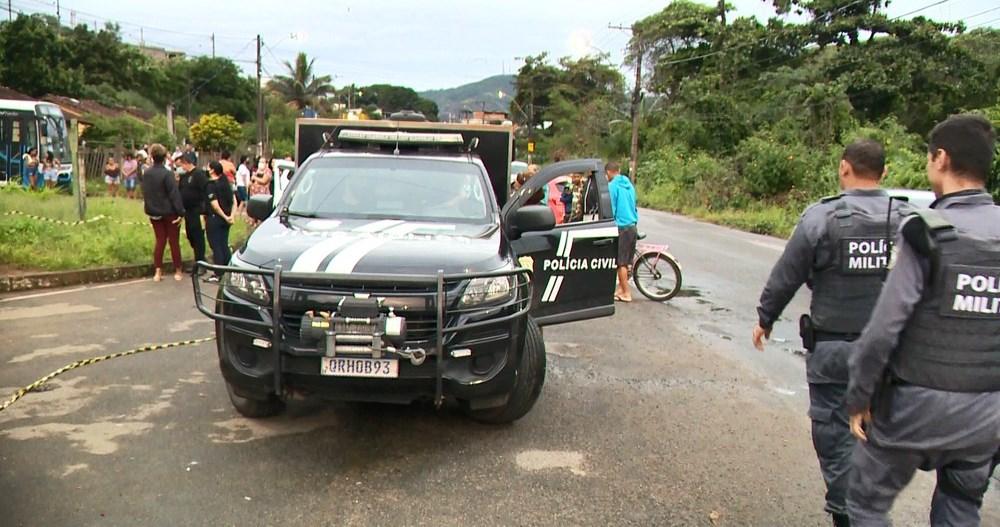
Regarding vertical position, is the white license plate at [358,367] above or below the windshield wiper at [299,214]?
below

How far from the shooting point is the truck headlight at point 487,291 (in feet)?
14.7

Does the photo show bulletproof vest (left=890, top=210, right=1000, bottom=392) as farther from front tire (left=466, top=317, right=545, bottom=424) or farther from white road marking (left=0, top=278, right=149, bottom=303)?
white road marking (left=0, top=278, right=149, bottom=303)

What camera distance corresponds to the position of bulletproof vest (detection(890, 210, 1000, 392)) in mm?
2562

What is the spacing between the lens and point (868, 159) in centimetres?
357

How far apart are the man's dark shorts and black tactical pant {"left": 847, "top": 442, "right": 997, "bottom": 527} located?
6.70 metres

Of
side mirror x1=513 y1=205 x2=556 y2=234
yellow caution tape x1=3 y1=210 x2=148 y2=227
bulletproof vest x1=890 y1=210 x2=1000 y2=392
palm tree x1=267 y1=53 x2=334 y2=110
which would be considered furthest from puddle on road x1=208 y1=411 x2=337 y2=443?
palm tree x1=267 y1=53 x2=334 y2=110

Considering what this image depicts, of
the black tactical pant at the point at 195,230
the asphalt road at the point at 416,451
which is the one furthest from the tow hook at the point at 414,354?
the black tactical pant at the point at 195,230

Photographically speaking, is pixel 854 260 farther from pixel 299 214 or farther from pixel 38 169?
pixel 38 169

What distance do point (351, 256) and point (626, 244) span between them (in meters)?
5.87

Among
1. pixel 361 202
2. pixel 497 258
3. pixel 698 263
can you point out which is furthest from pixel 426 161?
pixel 698 263

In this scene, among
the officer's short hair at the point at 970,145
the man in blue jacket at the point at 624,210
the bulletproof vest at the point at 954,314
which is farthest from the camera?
the man in blue jacket at the point at 624,210

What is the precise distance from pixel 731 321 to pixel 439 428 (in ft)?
16.2

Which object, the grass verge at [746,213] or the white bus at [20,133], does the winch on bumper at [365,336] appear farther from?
the white bus at [20,133]

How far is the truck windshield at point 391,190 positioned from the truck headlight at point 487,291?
1.05 meters
